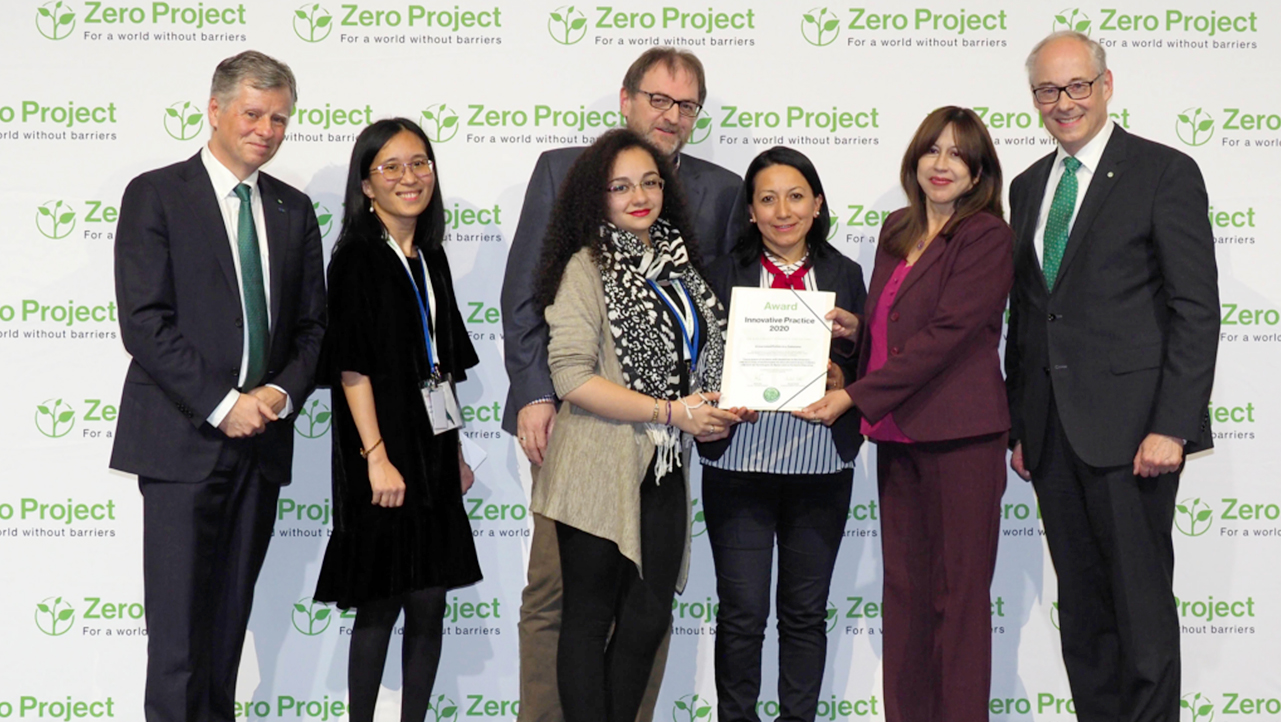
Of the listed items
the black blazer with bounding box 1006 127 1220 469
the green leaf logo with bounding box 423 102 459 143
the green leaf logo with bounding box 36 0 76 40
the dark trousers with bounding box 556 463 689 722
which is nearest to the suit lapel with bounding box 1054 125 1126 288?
the black blazer with bounding box 1006 127 1220 469

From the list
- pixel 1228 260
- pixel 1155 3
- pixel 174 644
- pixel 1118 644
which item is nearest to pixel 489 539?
pixel 174 644

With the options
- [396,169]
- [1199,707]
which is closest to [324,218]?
[396,169]

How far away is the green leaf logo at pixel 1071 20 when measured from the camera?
4008 millimetres

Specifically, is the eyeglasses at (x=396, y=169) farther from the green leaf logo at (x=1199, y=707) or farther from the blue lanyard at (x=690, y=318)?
the green leaf logo at (x=1199, y=707)

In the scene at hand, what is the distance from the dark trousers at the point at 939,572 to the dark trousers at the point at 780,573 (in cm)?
19

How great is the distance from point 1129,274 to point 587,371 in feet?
5.26

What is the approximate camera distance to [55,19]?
3842 mm

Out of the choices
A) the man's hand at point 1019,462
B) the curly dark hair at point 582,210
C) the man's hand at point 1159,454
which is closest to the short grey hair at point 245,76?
the curly dark hair at point 582,210

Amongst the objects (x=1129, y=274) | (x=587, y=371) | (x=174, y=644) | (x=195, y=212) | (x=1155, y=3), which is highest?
(x=1155, y=3)

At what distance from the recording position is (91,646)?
3854 millimetres

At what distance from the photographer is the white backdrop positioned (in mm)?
3836

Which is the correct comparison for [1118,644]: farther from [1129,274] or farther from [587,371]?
[587,371]

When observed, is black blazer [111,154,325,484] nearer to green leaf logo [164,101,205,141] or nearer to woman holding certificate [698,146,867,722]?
green leaf logo [164,101,205,141]

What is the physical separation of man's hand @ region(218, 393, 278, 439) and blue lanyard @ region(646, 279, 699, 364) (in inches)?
45.4
